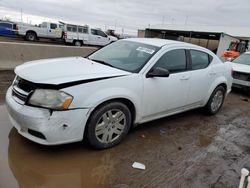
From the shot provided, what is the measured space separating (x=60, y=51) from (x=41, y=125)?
6152 mm

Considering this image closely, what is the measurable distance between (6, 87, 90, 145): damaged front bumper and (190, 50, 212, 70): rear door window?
2699 millimetres

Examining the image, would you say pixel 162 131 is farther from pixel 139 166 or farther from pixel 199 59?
pixel 199 59

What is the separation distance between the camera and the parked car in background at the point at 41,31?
69.8 ft

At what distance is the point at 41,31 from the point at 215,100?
19884 millimetres

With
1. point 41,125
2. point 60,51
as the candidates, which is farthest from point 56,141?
point 60,51

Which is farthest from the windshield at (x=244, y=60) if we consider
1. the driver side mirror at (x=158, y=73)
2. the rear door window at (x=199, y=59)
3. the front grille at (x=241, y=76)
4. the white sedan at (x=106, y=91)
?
the driver side mirror at (x=158, y=73)

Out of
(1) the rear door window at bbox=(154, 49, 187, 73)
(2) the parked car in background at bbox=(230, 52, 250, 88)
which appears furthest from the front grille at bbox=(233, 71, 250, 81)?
(1) the rear door window at bbox=(154, 49, 187, 73)

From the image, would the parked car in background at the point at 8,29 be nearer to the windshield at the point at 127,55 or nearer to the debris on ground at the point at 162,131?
the windshield at the point at 127,55

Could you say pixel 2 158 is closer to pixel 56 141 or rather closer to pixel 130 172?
pixel 56 141

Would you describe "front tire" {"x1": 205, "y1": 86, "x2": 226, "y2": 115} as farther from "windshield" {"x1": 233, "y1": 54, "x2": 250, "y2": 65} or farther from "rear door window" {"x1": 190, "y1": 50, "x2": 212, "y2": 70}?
"windshield" {"x1": 233, "y1": 54, "x2": 250, "y2": 65}

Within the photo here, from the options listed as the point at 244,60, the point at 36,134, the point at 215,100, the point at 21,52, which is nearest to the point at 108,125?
the point at 36,134

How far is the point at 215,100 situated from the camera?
5582mm

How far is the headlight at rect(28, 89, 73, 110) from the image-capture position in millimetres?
2962

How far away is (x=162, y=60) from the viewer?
4.13 meters
